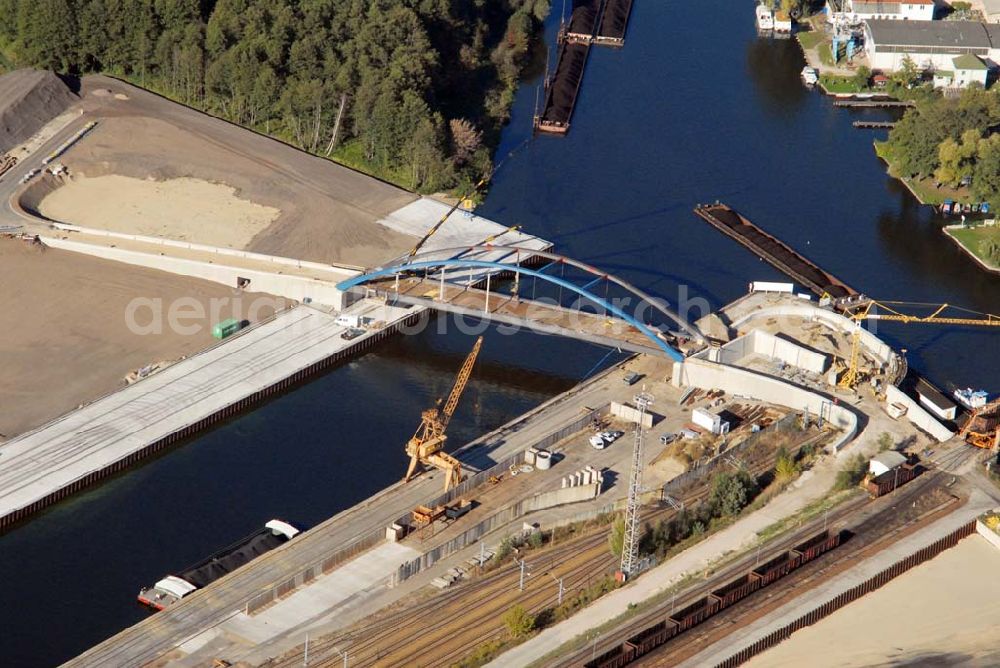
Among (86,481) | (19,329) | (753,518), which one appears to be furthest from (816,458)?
(19,329)

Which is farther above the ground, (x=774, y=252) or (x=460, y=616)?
(x=774, y=252)

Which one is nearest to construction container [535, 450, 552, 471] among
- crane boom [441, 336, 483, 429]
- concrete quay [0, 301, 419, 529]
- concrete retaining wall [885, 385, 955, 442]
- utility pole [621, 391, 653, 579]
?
crane boom [441, 336, 483, 429]

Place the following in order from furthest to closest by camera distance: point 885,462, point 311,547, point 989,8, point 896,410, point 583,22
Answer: point 583,22
point 989,8
point 896,410
point 885,462
point 311,547

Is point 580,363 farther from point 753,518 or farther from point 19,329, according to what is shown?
point 19,329

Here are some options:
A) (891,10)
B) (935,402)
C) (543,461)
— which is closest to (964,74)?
(891,10)

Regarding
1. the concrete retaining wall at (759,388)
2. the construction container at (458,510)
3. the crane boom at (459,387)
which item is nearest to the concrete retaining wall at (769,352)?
the concrete retaining wall at (759,388)

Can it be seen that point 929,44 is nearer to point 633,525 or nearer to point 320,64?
point 320,64

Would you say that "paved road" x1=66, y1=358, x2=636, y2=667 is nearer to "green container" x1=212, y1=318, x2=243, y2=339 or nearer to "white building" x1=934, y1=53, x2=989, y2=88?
"green container" x1=212, y1=318, x2=243, y2=339
